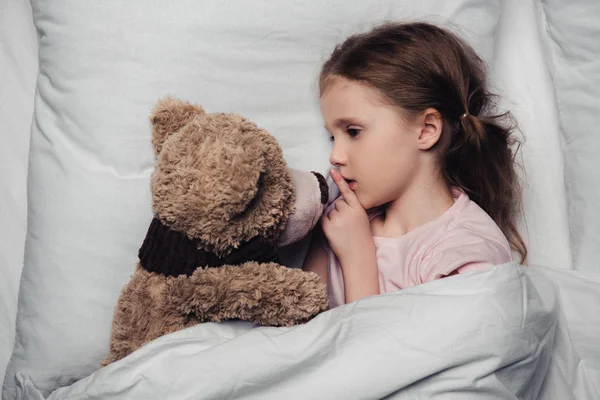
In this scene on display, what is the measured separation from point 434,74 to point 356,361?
50 centimetres

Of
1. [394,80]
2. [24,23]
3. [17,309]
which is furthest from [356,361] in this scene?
[24,23]

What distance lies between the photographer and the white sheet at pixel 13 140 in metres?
1.18

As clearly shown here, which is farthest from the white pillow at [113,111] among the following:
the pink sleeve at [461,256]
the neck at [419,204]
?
the pink sleeve at [461,256]

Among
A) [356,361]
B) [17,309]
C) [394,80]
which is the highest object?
[394,80]

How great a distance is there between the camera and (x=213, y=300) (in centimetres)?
86

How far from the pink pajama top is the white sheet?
0.56 metres

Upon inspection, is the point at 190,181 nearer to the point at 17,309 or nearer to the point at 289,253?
the point at 289,253

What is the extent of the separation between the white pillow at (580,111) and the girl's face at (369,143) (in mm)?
312

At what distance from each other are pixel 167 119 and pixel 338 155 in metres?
0.28

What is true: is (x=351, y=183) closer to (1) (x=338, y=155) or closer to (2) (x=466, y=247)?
(1) (x=338, y=155)

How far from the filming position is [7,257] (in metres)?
1.19

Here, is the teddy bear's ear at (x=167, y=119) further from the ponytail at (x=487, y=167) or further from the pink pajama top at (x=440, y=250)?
the ponytail at (x=487, y=167)

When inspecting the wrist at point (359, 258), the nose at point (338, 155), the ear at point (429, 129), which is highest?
the ear at point (429, 129)

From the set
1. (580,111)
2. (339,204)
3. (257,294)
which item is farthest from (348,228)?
(580,111)
